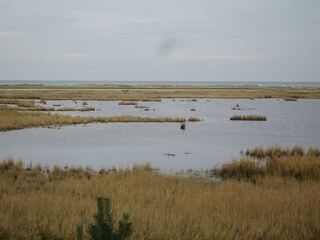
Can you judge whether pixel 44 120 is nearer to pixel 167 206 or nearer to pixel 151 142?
pixel 151 142

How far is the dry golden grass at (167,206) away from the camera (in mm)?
8695

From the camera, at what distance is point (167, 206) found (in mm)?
10914

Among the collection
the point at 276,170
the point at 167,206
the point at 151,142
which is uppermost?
the point at 167,206

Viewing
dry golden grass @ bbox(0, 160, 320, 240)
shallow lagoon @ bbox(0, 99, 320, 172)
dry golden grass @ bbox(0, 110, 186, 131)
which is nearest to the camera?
dry golden grass @ bbox(0, 160, 320, 240)

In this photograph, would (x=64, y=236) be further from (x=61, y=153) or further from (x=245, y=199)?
(x=61, y=153)

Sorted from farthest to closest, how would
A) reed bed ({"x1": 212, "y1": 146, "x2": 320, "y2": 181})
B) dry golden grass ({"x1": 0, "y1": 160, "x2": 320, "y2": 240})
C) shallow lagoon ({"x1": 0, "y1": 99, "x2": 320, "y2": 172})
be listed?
1. shallow lagoon ({"x1": 0, "y1": 99, "x2": 320, "y2": 172})
2. reed bed ({"x1": 212, "y1": 146, "x2": 320, "y2": 181})
3. dry golden grass ({"x1": 0, "y1": 160, "x2": 320, "y2": 240})

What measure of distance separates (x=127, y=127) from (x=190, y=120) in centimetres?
888

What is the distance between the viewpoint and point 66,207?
10078 mm

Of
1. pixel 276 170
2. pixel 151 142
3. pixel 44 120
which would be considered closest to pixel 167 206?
pixel 276 170

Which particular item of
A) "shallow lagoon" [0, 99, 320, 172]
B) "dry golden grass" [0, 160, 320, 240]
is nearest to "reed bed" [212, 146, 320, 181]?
"dry golden grass" [0, 160, 320, 240]

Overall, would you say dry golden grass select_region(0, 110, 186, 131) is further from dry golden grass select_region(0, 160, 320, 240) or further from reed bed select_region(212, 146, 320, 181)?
reed bed select_region(212, 146, 320, 181)

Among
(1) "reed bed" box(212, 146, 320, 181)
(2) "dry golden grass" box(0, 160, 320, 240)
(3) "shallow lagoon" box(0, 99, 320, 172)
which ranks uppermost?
(2) "dry golden grass" box(0, 160, 320, 240)

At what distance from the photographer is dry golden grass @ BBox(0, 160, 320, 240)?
8695mm

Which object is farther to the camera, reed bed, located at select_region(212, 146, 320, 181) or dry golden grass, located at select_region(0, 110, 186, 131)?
dry golden grass, located at select_region(0, 110, 186, 131)
